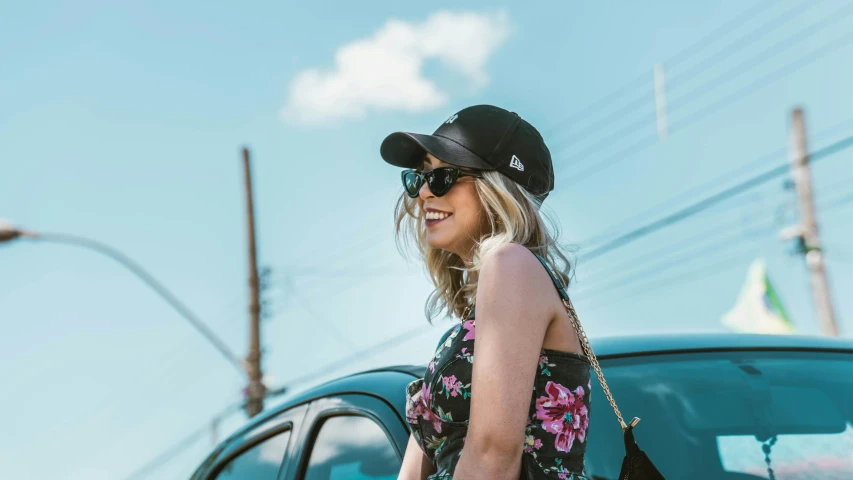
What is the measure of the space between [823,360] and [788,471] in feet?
1.32

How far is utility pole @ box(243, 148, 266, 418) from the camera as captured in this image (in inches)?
687

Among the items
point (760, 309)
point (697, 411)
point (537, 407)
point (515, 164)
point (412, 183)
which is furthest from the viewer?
point (760, 309)

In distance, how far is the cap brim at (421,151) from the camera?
212 cm

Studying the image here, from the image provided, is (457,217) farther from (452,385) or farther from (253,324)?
(253,324)

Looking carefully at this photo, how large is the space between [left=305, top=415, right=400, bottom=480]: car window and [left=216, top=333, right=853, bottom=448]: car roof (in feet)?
0.31

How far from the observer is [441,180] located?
2.18m

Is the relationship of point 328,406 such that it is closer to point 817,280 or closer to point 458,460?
point 458,460

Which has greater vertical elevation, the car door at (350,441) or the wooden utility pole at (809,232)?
the wooden utility pole at (809,232)

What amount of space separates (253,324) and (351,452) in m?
15.7

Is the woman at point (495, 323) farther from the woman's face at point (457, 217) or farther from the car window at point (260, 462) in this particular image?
the car window at point (260, 462)

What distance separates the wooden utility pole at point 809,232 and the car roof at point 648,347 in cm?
1448

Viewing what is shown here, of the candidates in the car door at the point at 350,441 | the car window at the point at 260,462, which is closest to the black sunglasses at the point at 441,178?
the car door at the point at 350,441

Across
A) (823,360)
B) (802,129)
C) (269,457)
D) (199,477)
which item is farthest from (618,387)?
(802,129)

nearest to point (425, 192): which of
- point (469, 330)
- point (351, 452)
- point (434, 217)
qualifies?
point (434, 217)
